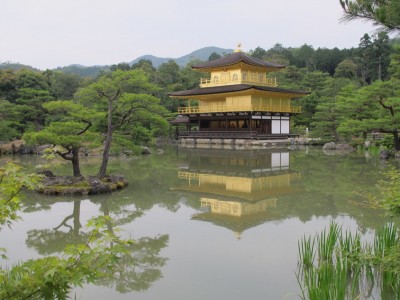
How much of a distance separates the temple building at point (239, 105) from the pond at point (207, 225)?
16000mm

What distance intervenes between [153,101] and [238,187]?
12.1 ft

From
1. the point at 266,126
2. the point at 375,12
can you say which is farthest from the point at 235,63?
the point at 375,12

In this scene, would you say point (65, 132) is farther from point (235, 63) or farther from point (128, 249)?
point (235, 63)

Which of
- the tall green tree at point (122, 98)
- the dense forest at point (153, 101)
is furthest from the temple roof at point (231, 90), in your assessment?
the tall green tree at point (122, 98)

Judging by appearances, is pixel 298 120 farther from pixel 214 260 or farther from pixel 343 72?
pixel 214 260

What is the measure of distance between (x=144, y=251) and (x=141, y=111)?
6.70 meters

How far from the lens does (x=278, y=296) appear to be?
15.1ft

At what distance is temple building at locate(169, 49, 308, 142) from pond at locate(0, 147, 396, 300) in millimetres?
16000

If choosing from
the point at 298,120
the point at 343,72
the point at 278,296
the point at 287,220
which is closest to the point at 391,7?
the point at 278,296

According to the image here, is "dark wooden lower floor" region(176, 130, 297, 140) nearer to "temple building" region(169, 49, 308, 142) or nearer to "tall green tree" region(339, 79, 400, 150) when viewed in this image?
"temple building" region(169, 49, 308, 142)

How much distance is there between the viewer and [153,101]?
12.0m

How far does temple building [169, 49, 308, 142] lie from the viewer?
3059 centimetres

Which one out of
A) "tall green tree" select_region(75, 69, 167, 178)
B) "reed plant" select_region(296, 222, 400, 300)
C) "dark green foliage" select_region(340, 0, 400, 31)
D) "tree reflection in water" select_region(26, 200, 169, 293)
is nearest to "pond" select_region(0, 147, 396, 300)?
"tree reflection in water" select_region(26, 200, 169, 293)

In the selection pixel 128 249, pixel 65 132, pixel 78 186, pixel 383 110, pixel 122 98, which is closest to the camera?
pixel 128 249
